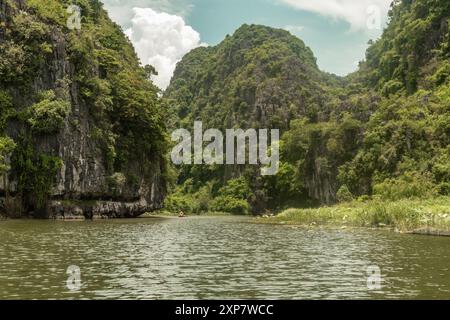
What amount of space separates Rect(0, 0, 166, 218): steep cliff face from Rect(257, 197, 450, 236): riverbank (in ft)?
70.4

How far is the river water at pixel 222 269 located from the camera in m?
13.2

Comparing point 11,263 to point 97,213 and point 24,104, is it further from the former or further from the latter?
point 97,213

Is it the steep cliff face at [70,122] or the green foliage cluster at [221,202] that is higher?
the steep cliff face at [70,122]

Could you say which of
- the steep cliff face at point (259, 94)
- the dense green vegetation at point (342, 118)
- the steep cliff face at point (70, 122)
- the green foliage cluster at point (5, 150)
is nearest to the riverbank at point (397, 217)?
the dense green vegetation at point (342, 118)

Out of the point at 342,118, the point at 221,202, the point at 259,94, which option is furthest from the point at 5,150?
the point at 259,94

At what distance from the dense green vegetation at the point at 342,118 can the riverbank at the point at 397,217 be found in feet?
20.5

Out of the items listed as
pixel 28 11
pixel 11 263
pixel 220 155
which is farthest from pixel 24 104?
pixel 220 155

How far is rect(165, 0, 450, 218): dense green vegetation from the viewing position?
2242 inches

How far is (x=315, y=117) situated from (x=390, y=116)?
32.7 meters

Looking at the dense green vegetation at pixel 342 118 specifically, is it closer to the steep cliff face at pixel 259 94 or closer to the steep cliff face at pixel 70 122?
the steep cliff face at pixel 259 94

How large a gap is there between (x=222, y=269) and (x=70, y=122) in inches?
1569

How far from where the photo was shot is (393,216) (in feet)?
117

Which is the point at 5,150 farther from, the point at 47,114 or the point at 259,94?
the point at 259,94
